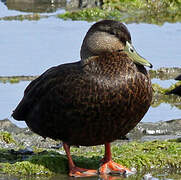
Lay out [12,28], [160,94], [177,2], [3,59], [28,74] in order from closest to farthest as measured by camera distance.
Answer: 1. [160,94]
2. [28,74]
3. [3,59]
4. [12,28]
5. [177,2]

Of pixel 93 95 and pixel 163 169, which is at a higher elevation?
pixel 93 95

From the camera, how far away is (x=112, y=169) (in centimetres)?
655

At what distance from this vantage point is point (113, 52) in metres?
6.36

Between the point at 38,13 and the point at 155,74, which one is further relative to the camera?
the point at 38,13

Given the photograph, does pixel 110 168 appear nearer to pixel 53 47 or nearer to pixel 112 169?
pixel 112 169

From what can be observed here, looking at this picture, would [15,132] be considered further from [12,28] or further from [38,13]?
[38,13]

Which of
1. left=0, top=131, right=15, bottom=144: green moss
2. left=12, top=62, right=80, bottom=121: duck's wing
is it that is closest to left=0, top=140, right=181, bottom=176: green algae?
left=12, top=62, right=80, bottom=121: duck's wing

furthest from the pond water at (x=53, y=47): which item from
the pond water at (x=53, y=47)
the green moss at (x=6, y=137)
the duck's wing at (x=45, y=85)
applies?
the duck's wing at (x=45, y=85)

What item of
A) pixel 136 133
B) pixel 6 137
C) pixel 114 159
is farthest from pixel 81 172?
pixel 136 133

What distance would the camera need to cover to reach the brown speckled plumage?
6152 mm

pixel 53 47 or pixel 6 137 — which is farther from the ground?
pixel 53 47

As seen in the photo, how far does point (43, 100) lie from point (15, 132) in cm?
201

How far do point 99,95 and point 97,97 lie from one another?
24mm

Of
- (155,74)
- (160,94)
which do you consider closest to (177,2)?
(155,74)
